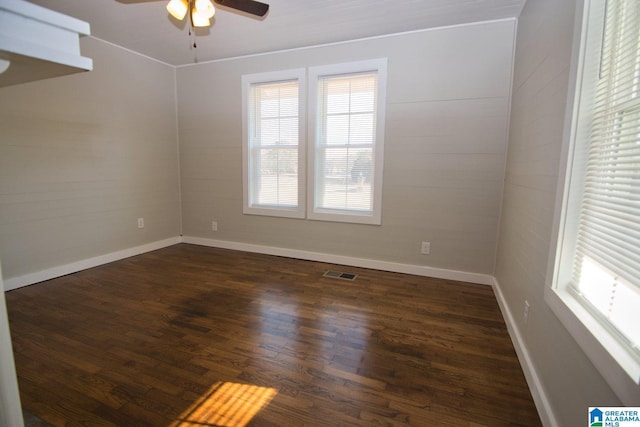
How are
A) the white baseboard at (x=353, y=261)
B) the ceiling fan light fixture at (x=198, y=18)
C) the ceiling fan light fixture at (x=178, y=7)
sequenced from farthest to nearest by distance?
1. the white baseboard at (x=353, y=261)
2. the ceiling fan light fixture at (x=198, y=18)
3. the ceiling fan light fixture at (x=178, y=7)

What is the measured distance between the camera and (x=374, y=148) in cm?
340

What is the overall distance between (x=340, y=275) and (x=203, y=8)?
8.93 feet

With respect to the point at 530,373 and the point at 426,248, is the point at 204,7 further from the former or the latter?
the point at 530,373

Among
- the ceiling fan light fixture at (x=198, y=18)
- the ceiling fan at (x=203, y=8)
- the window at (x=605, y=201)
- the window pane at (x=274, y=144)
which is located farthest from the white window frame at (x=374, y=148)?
the window at (x=605, y=201)

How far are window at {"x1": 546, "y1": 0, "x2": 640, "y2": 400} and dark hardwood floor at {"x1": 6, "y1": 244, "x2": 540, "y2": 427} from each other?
715mm

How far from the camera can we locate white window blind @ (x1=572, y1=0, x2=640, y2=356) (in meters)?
0.97

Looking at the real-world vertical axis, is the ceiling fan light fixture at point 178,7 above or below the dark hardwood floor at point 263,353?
above

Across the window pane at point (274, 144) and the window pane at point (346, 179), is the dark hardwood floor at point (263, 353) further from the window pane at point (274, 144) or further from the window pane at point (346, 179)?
the window pane at point (274, 144)

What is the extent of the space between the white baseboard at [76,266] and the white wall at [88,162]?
0.05 m

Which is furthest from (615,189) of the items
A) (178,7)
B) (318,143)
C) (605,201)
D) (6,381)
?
(318,143)

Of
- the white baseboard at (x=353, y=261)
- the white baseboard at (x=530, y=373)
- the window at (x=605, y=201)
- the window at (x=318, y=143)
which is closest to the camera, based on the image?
the window at (x=605, y=201)

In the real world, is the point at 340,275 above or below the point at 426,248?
below

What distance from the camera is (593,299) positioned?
118 cm

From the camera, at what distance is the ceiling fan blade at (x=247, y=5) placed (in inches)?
84.1
